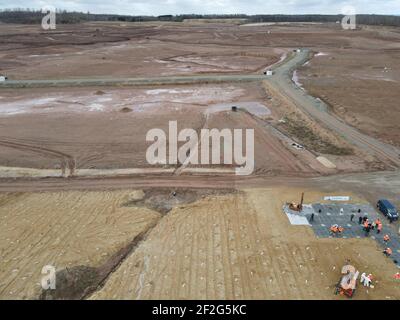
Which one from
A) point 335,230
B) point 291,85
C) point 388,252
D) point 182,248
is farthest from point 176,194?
point 291,85

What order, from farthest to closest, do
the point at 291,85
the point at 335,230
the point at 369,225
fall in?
the point at 291,85 < the point at 369,225 < the point at 335,230

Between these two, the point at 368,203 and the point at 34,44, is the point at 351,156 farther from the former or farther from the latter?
the point at 34,44

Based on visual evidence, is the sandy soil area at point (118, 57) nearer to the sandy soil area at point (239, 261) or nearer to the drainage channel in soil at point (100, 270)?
the drainage channel in soil at point (100, 270)

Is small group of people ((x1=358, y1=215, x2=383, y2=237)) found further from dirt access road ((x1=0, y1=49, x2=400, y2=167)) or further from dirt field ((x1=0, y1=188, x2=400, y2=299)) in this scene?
dirt access road ((x1=0, y1=49, x2=400, y2=167))

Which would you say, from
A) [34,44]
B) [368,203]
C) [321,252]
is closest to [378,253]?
[321,252]

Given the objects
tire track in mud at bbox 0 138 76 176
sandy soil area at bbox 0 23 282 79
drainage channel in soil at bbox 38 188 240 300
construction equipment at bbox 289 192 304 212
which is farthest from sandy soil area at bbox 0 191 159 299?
sandy soil area at bbox 0 23 282 79

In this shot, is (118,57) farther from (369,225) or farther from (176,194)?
(369,225)
